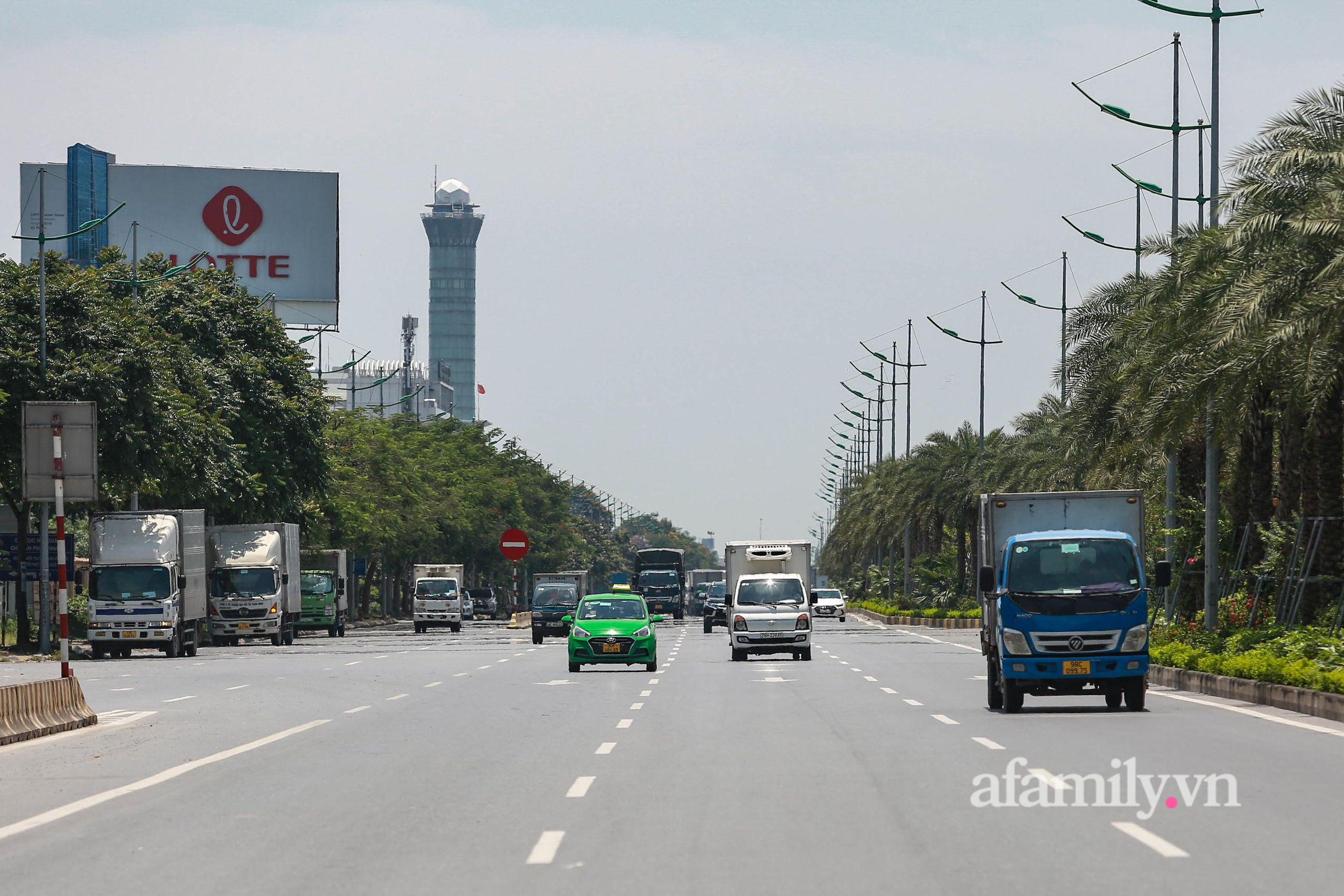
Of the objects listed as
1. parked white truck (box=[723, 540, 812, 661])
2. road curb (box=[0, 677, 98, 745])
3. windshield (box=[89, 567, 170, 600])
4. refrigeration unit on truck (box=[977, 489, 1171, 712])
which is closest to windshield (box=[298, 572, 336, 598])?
windshield (box=[89, 567, 170, 600])

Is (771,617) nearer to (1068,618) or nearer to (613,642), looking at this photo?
(613,642)

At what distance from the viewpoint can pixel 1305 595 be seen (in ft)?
104

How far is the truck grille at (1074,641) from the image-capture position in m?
22.0

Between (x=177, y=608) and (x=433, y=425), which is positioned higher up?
(x=433, y=425)

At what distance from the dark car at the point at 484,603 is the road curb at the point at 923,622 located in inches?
875

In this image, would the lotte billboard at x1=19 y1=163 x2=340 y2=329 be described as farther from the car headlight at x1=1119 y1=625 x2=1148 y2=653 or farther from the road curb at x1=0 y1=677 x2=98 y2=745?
the car headlight at x1=1119 y1=625 x2=1148 y2=653

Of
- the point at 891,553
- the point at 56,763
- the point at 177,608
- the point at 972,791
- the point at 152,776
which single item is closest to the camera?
the point at 972,791

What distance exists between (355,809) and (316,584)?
5246 cm

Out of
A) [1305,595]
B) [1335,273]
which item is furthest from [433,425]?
[1335,273]

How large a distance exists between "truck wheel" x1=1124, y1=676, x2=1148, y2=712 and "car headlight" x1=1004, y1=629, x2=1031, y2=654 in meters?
1.46

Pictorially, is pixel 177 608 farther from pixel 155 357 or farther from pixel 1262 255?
pixel 1262 255

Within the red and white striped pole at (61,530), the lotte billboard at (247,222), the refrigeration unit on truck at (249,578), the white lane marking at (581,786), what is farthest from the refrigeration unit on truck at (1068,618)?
the lotte billboard at (247,222)

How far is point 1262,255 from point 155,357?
28.6 metres

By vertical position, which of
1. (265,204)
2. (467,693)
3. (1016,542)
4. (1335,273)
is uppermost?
(265,204)
